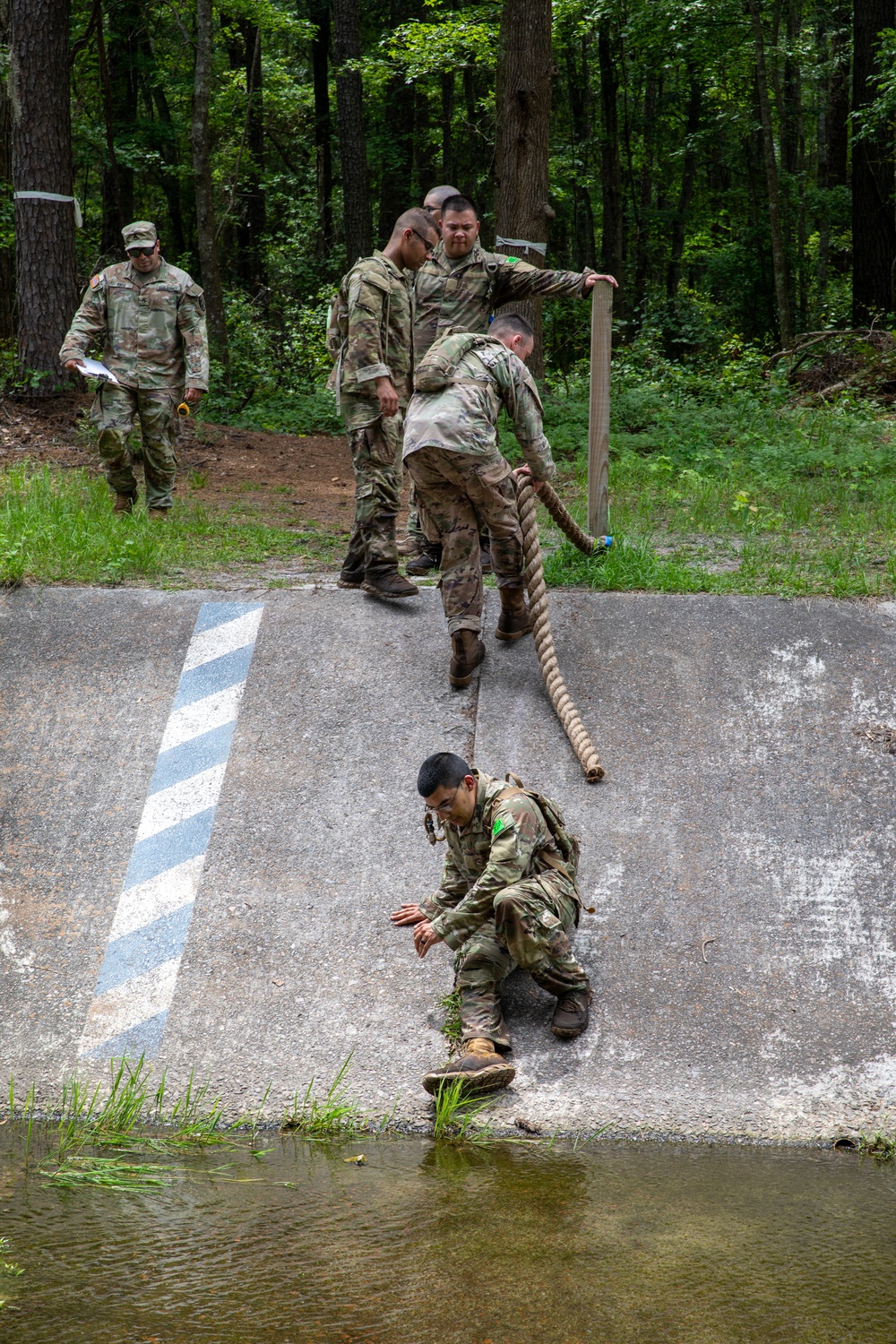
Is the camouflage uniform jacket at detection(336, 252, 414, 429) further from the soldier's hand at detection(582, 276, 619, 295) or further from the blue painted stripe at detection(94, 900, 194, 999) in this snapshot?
the blue painted stripe at detection(94, 900, 194, 999)

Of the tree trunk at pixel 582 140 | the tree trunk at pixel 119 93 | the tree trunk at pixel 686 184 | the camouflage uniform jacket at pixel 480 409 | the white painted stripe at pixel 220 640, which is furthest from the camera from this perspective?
the tree trunk at pixel 686 184

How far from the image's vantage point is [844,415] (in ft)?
33.8

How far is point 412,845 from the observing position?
4977mm

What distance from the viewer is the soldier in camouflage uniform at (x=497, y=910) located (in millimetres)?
4062

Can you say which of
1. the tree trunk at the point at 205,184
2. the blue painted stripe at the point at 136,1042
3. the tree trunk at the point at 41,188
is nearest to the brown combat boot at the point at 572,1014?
the blue painted stripe at the point at 136,1042

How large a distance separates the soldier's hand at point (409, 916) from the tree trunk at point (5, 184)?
9.99 meters

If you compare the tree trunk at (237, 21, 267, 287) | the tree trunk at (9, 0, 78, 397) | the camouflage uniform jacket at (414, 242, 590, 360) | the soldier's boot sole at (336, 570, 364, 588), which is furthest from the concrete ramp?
the tree trunk at (237, 21, 267, 287)

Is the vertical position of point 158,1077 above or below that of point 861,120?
below

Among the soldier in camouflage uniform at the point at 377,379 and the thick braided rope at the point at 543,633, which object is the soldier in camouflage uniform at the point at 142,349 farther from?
the thick braided rope at the point at 543,633

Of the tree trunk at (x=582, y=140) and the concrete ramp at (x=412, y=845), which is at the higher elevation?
the tree trunk at (x=582, y=140)

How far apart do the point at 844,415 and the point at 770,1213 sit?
847cm

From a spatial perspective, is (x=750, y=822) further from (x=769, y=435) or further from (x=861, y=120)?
(x=861, y=120)

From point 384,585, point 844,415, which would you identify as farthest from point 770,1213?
point 844,415

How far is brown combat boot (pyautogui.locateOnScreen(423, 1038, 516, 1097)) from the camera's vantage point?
3854mm
